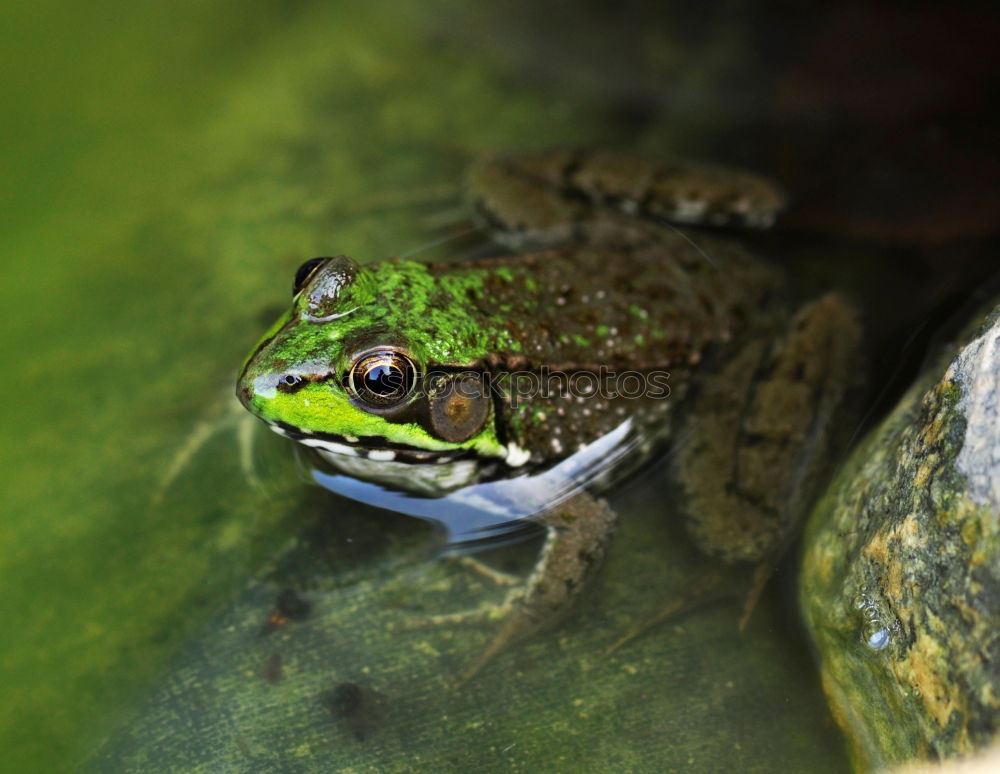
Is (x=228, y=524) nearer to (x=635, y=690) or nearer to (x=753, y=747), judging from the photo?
(x=635, y=690)

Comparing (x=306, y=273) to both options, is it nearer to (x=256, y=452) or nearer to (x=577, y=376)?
(x=256, y=452)

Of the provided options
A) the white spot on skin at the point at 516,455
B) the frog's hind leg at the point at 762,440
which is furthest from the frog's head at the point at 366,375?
the frog's hind leg at the point at 762,440

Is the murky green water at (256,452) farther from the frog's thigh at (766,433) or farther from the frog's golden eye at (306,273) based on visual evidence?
the frog's golden eye at (306,273)

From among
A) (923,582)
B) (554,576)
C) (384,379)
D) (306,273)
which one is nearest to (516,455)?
(554,576)

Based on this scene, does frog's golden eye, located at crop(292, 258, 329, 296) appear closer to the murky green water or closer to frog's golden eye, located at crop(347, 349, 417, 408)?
frog's golden eye, located at crop(347, 349, 417, 408)

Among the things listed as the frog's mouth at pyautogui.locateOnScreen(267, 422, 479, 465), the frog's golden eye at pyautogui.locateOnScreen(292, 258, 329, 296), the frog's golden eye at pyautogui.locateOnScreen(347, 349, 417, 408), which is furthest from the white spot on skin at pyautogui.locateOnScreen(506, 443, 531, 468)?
the frog's golden eye at pyautogui.locateOnScreen(292, 258, 329, 296)

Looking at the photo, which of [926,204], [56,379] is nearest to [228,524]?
[56,379]
